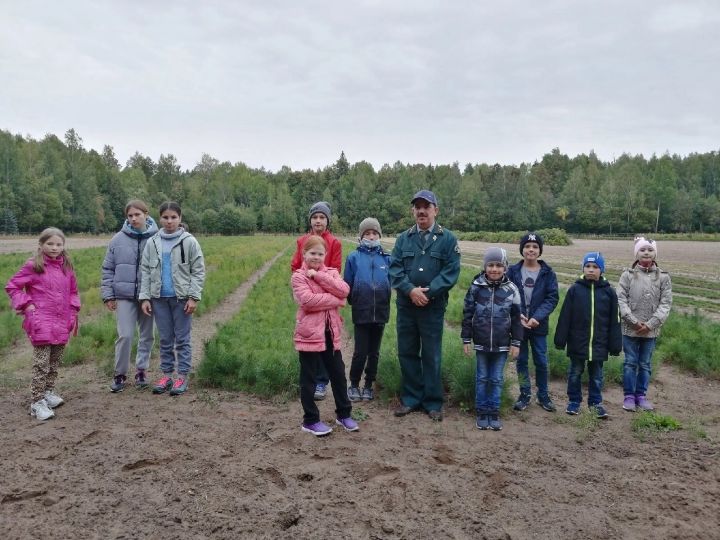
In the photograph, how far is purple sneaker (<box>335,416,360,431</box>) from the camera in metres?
4.47

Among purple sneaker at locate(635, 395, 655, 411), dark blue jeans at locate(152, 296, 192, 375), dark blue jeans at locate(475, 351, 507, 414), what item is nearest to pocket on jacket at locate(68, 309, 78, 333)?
dark blue jeans at locate(152, 296, 192, 375)

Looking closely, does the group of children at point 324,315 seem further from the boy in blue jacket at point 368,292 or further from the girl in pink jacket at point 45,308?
the girl in pink jacket at point 45,308

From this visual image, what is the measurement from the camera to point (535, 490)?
338 centimetres

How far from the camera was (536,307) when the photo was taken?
5.19 metres

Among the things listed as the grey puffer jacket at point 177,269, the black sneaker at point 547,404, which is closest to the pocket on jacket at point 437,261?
the black sneaker at point 547,404

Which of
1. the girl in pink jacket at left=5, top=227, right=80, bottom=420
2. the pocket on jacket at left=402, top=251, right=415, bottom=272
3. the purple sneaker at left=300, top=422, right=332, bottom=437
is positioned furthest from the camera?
the pocket on jacket at left=402, top=251, right=415, bottom=272

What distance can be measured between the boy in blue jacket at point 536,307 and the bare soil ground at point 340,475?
0.62 feet

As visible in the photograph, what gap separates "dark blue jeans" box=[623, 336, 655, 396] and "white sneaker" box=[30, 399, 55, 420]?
5.83 m

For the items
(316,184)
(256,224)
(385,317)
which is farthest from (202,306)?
(316,184)

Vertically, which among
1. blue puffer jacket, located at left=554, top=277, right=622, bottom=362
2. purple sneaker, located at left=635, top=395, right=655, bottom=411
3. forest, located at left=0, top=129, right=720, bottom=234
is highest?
forest, located at left=0, top=129, right=720, bottom=234

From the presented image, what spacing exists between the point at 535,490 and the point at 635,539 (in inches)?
26.4

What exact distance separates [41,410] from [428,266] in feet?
12.9

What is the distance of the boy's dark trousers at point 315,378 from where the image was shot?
4391 mm

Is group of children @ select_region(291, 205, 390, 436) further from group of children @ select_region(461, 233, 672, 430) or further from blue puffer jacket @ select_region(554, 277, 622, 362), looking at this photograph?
blue puffer jacket @ select_region(554, 277, 622, 362)
